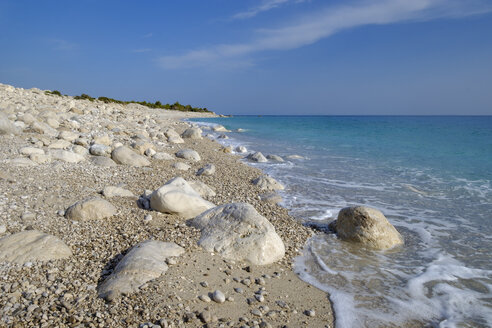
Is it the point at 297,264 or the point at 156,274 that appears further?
the point at 297,264

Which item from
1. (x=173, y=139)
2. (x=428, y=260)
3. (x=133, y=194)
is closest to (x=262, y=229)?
(x=428, y=260)

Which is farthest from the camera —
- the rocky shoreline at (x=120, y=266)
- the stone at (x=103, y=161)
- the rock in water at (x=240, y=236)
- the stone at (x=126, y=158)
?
the stone at (x=126, y=158)

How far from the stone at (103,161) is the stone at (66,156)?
0.35 meters

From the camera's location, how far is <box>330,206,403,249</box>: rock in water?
5277 millimetres

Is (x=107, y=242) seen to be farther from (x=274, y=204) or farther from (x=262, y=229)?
(x=274, y=204)

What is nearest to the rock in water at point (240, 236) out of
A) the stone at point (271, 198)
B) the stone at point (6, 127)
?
the stone at point (271, 198)

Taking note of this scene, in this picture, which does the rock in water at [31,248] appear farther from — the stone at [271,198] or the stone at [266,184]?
the stone at [266,184]

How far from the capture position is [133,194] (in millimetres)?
6438

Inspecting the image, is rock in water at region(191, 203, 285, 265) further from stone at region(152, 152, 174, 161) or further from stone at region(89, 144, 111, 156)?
stone at region(152, 152, 174, 161)

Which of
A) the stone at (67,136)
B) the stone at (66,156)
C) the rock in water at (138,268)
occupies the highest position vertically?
the stone at (67,136)

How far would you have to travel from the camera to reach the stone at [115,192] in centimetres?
Result: 609

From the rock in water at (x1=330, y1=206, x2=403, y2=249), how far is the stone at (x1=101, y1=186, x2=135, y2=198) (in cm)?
417

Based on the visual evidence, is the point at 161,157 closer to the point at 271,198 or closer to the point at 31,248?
the point at 271,198

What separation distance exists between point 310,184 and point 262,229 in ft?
17.0
